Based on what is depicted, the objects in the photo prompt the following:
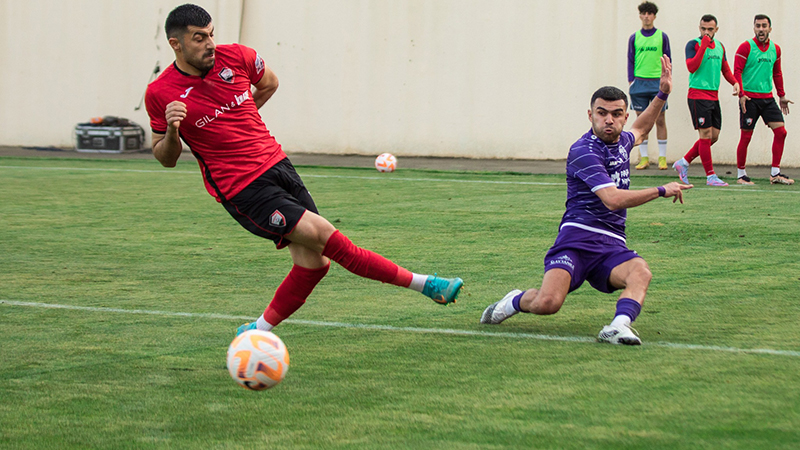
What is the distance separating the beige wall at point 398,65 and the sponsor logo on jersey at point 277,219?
1182 centimetres

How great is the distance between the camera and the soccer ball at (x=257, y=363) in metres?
3.81

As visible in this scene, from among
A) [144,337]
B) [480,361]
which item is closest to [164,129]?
[144,337]

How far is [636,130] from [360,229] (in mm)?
3660

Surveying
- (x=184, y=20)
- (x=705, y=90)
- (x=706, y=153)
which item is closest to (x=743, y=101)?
(x=705, y=90)

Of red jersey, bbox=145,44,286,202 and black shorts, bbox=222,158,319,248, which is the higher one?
red jersey, bbox=145,44,286,202

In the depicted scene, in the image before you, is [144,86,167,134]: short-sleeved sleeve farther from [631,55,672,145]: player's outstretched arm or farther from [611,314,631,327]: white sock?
[631,55,672,145]: player's outstretched arm

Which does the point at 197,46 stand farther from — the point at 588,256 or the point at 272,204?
the point at 588,256

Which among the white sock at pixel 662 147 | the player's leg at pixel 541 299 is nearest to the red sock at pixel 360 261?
the player's leg at pixel 541 299

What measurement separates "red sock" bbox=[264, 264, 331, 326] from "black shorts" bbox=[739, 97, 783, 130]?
914cm

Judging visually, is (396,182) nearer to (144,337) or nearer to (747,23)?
(747,23)

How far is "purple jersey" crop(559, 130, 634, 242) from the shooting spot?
5109 millimetres

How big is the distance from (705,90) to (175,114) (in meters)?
9.52

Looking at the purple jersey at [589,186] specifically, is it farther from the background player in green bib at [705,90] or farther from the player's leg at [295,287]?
the background player in green bib at [705,90]

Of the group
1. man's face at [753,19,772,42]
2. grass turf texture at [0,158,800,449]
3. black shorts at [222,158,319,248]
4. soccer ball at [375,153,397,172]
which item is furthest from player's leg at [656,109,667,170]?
black shorts at [222,158,319,248]
